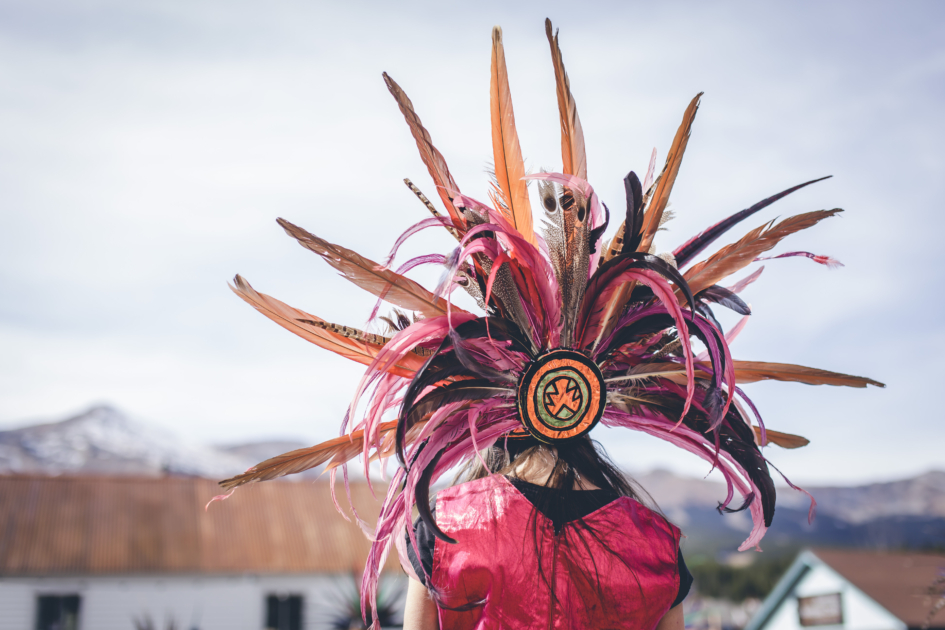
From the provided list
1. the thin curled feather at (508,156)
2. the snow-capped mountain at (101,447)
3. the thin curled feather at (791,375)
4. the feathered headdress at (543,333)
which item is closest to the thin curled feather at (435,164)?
the feathered headdress at (543,333)

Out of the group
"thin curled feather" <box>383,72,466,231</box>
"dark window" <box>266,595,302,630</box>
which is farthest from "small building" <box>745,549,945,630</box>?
"thin curled feather" <box>383,72,466,231</box>

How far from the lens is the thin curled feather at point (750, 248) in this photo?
1699 millimetres

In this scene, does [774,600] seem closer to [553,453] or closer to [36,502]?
[36,502]

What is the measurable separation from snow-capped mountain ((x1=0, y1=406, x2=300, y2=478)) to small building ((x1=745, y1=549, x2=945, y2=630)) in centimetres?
6291

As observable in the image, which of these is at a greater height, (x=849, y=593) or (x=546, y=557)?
(x=546, y=557)

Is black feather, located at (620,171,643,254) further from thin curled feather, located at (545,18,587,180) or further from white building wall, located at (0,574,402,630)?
white building wall, located at (0,574,402,630)

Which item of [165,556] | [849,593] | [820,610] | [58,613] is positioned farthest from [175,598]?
[849,593]

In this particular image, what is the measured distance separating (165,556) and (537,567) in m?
20.2

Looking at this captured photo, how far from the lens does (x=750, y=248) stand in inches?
67.1

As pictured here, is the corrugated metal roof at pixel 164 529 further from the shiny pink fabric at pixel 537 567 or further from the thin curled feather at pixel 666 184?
the thin curled feather at pixel 666 184

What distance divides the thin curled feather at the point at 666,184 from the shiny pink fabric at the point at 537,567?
0.60 metres

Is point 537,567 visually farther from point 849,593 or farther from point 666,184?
point 849,593

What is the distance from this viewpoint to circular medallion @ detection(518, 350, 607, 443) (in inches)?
62.0

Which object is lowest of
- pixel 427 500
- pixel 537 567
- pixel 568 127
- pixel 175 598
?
pixel 175 598
